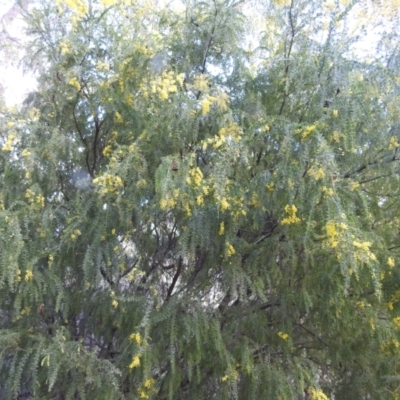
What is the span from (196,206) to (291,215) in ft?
1.50

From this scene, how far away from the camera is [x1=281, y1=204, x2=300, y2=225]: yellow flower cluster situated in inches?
88.8

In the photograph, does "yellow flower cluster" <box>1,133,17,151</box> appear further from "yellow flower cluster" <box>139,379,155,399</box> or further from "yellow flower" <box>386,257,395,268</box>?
"yellow flower" <box>386,257,395,268</box>

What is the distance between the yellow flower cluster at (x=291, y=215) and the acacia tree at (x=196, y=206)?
0.01 metres

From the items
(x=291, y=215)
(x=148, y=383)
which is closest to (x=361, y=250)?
(x=291, y=215)

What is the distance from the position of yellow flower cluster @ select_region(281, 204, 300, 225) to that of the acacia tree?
0.01 metres

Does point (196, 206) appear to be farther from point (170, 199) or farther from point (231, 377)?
point (231, 377)

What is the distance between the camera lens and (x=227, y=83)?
116 inches

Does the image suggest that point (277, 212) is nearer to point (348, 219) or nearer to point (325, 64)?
point (348, 219)

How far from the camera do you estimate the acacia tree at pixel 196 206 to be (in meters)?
2.30

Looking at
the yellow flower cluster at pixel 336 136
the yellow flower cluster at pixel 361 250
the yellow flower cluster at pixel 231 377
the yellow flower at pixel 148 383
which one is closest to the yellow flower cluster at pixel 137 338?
the yellow flower at pixel 148 383

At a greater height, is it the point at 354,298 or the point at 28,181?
the point at 28,181

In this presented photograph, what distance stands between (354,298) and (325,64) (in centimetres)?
129

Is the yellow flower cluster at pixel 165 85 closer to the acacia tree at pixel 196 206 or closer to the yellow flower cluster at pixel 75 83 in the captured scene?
the acacia tree at pixel 196 206

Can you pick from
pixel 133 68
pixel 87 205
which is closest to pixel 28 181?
pixel 87 205
